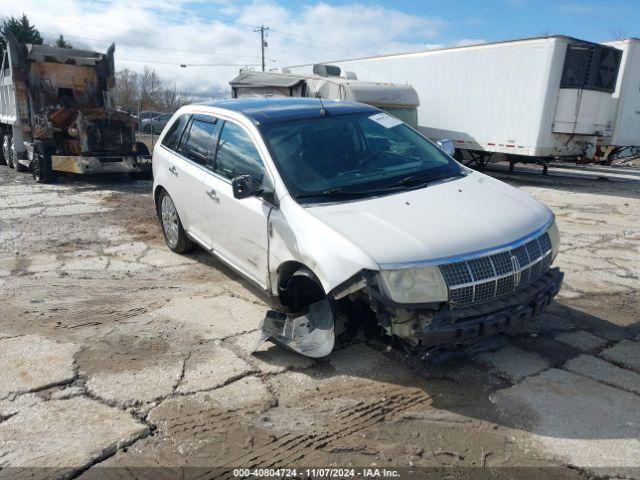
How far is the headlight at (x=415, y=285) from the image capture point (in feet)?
9.75

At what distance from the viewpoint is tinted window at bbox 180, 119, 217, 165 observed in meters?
4.84

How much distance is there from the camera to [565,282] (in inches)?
210

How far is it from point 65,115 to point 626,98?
1356cm

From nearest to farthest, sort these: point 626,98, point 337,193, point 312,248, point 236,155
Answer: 1. point 312,248
2. point 337,193
3. point 236,155
4. point 626,98

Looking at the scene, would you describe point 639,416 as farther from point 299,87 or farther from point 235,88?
point 235,88

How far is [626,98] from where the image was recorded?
12.8 m

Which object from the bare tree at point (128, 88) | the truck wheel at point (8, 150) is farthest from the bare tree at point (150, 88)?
the truck wheel at point (8, 150)

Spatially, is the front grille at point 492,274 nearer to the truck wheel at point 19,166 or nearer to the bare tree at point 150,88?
the truck wheel at point 19,166

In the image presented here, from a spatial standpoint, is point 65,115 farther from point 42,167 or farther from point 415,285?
point 415,285

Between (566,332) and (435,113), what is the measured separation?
37.8 feet

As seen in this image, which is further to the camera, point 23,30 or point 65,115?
point 23,30

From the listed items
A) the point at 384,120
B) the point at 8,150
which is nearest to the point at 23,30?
the point at 8,150

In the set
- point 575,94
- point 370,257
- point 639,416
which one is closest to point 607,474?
point 639,416

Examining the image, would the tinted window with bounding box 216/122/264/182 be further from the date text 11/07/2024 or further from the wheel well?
the date text 11/07/2024
